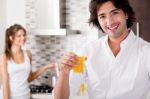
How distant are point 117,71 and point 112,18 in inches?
10.6

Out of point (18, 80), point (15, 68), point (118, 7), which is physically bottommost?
point (18, 80)

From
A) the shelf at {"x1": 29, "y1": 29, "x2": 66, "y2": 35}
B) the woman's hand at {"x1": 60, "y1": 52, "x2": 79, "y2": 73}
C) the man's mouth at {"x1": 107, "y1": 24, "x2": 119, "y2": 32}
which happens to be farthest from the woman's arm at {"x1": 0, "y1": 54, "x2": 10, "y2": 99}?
the man's mouth at {"x1": 107, "y1": 24, "x2": 119, "y2": 32}

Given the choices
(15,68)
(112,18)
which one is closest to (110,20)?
(112,18)

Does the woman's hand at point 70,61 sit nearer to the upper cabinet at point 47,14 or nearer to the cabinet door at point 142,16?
the upper cabinet at point 47,14

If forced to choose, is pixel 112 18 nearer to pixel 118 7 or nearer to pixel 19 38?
pixel 118 7

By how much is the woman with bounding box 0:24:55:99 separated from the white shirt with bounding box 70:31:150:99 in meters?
1.51

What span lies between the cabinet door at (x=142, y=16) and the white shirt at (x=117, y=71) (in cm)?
197

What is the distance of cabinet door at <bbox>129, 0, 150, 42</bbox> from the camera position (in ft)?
11.7

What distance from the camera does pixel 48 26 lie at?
11.3ft

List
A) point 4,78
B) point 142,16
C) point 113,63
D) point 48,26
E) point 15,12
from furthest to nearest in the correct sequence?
point 15,12 → point 142,16 → point 48,26 → point 4,78 → point 113,63

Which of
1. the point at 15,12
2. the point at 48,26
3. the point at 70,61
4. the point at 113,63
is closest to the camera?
the point at 70,61

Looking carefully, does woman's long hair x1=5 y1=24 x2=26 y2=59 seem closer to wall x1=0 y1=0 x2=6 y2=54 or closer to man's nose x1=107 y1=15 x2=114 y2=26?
wall x1=0 y1=0 x2=6 y2=54

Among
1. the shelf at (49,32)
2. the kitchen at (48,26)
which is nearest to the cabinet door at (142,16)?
the kitchen at (48,26)

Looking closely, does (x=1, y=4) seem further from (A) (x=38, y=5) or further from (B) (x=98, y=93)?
(B) (x=98, y=93)
